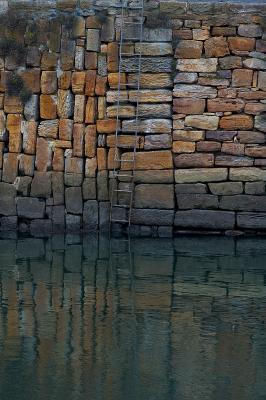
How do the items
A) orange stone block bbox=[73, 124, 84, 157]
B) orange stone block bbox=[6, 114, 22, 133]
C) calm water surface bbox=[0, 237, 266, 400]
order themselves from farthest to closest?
1. orange stone block bbox=[6, 114, 22, 133]
2. orange stone block bbox=[73, 124, 84, 157]
3. calm water surface bbox=[0, 237, 266, 400]

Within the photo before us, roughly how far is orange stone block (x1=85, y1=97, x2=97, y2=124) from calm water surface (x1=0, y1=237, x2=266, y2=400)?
1.77 m

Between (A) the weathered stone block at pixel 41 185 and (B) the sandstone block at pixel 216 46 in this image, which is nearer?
(B) the sandstone block at pixel 216 46

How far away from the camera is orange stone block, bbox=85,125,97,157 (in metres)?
16.3

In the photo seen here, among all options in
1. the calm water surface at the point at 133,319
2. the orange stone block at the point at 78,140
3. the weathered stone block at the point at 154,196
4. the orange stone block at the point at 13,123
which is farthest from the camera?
the orange stone block at the point at 13,123

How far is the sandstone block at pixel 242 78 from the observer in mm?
16203

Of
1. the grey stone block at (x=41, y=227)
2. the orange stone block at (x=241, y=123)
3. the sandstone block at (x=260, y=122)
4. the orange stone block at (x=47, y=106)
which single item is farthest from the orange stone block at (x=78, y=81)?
the sandstone block at (x=260, y=122)

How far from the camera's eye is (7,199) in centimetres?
1638

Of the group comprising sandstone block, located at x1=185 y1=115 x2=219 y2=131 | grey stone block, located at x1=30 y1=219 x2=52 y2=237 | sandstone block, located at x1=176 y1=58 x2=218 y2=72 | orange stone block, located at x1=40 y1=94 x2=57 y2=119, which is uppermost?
sandstone block, located at x1=176 y1=58 x2=218 y2=72

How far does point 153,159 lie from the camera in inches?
640

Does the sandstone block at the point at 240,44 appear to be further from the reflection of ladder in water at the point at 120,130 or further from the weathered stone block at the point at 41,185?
the weathered stone block at the point at 41,185

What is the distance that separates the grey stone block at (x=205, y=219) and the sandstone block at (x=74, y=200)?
4.67ft

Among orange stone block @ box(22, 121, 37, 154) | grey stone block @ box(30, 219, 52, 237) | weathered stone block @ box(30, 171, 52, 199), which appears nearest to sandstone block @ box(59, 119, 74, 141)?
orange stone block @ box(22, 121, 37, 154)

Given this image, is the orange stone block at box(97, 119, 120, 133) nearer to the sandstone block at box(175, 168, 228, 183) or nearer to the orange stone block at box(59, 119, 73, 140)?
the orange stone block at box(59, 119, 73, 140)

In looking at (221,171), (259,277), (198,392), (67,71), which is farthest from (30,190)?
(198,392)
